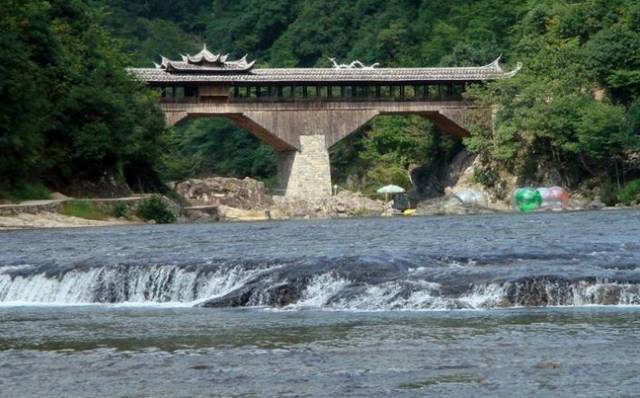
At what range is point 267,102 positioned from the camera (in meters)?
80.6

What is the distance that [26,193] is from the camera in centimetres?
5941

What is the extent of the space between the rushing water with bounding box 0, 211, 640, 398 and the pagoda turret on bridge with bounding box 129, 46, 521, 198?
37.7 m

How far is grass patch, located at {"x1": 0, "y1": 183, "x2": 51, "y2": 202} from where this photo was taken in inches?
2283

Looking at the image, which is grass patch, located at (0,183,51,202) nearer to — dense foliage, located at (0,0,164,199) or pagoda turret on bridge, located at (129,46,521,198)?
dense foliage, located at (0,0,164,199)

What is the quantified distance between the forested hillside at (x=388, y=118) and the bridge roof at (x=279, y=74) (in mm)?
2105

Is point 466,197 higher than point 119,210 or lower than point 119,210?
higher

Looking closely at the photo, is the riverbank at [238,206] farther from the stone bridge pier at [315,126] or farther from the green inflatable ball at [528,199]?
the stone bridge pier at [315,126]

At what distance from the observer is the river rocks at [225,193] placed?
81.4 metres

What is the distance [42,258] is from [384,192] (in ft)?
163

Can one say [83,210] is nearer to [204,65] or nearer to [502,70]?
[204,65]

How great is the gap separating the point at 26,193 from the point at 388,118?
118ft

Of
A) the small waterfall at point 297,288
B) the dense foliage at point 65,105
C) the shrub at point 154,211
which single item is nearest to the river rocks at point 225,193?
the dense foliage at point 65,105

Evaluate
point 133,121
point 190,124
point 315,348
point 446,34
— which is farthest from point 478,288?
point 190,124

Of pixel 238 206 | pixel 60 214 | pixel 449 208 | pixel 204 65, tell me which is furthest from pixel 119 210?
pixel 238 206
